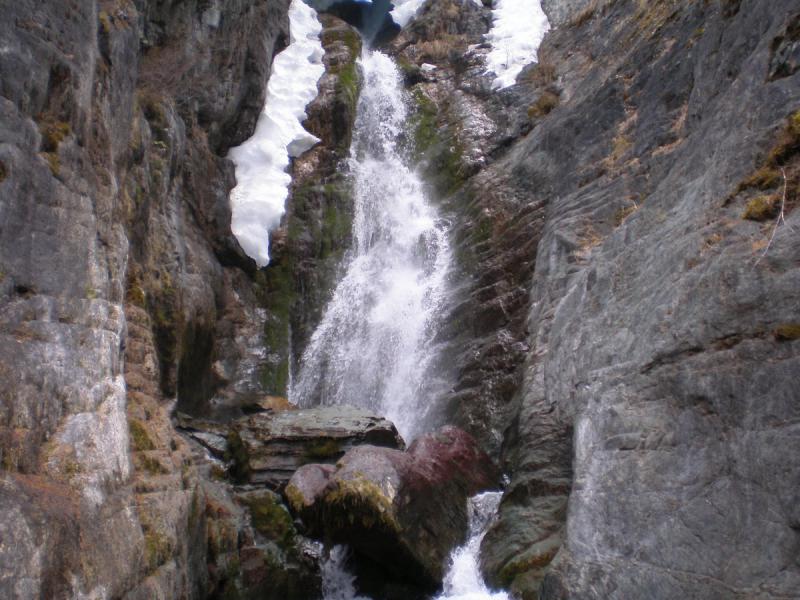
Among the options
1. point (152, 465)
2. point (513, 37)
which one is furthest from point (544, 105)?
point (152, 465)

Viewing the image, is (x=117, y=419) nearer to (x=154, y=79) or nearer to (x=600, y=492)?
(x=600, y=492)

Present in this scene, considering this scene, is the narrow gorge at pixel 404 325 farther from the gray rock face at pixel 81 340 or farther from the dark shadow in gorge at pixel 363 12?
the dark shadow in gorge at pixel 363 12

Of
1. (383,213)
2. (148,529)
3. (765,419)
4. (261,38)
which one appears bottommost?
(148,529)

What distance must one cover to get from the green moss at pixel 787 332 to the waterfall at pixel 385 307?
9.36 m

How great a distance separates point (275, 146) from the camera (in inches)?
818

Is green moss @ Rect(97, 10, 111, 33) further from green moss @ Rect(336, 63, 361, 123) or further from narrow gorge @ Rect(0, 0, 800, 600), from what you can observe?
green moss @ Rect(336, 63, 361, 123)

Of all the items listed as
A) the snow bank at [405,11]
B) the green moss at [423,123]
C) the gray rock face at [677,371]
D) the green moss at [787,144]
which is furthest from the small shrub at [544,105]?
the green moss at [787,144]

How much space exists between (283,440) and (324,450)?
747mm

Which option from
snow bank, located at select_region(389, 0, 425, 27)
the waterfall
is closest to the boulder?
→ the waterfall

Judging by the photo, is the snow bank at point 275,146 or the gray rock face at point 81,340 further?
the snow bank at point 275,146

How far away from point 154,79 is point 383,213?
6.98 m

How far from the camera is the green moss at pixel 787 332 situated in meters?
4.99

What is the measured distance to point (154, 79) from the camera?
52.4ft

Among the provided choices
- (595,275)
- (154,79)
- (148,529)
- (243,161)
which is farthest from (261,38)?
(148,529)
